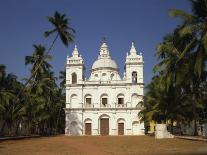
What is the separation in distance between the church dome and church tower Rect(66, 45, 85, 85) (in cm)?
371

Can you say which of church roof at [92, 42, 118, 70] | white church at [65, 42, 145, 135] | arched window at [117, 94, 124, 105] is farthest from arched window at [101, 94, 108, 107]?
church roof at [92, 42, 118, 70]

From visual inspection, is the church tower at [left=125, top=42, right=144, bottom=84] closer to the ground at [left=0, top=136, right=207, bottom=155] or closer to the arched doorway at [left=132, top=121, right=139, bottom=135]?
the arched doorway at [left=132, top=121, right=139, bottom=135]

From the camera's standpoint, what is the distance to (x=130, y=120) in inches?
2442

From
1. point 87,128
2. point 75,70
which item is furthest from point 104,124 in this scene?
point 75,70

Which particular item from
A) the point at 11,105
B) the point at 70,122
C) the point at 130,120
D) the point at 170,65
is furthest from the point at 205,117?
the point at 11,105

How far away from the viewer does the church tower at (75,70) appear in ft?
211

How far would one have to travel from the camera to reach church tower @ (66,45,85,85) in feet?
211

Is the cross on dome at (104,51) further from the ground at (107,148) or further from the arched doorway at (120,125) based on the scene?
the ground at (107,148)

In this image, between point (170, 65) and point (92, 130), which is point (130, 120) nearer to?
point (92, 130)

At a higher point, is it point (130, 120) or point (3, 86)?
point (3, 86)

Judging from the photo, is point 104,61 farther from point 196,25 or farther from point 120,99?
point 196,25

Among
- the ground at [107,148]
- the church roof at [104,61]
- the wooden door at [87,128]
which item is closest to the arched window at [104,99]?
the wooden door at [87,128]

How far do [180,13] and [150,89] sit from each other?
829 inches

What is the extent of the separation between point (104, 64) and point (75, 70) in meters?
6.06
